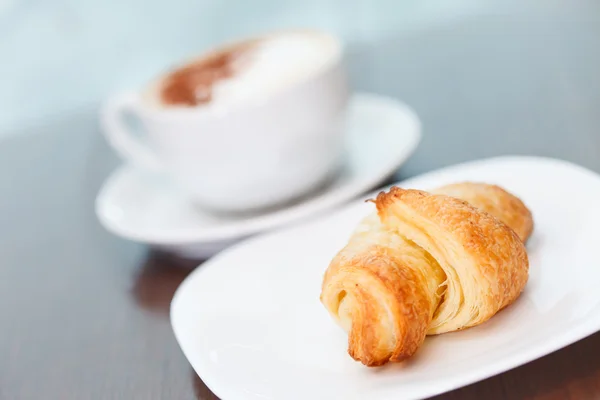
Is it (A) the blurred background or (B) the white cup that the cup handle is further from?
(A) the blurred background

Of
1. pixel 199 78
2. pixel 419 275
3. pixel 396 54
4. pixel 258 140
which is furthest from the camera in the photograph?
pixel 396 54

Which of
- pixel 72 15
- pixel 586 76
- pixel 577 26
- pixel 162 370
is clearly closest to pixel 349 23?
pixel 72 15

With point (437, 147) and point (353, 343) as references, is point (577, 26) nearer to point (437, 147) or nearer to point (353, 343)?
point (437, 147)

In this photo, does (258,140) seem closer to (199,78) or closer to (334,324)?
(199,78)

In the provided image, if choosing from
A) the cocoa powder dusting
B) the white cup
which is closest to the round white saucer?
the white cup

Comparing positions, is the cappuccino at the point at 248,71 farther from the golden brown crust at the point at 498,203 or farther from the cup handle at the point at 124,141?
the golden brown crust at the point at 498,203

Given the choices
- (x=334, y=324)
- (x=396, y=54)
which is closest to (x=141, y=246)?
(x=334, y=324)

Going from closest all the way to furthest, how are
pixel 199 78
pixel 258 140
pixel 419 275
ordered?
pixel 419 275 < pixel 258 140 < pixel 199 78
